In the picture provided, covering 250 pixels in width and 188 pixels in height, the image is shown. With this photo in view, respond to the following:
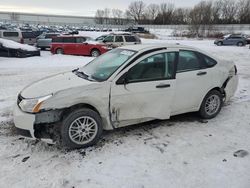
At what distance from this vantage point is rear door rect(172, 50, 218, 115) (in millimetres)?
4305

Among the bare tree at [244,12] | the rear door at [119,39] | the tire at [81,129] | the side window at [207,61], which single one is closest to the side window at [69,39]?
the rear door at [119,39]

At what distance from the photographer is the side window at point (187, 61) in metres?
4.35

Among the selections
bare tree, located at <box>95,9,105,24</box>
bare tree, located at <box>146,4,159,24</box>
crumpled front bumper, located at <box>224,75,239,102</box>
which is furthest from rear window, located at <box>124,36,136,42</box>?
bare tree, located at <box>95,9,105,24</box>

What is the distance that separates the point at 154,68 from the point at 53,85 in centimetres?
173

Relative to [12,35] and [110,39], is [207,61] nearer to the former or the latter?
[110,39]

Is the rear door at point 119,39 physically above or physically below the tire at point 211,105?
above

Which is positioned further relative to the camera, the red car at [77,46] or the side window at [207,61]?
the red car at [77,46]

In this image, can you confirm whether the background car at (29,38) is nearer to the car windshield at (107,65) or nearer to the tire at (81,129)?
the car windshield at (107,65)

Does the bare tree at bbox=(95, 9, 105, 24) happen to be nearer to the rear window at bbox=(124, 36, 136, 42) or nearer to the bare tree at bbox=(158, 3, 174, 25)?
the bare tree at bbox=(158, 3, 174, 25)

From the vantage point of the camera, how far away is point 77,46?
16453 mm

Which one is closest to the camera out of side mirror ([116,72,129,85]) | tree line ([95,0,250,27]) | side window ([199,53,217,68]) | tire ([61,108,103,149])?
tire ([61,108,103,149])

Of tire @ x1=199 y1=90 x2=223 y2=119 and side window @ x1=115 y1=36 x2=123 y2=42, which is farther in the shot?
side window @ x1=115 y1=36 x2=123 y2=42

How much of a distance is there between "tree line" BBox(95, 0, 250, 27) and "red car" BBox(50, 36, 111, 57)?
45331 millimetres

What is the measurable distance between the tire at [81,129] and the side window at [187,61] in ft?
5.92
